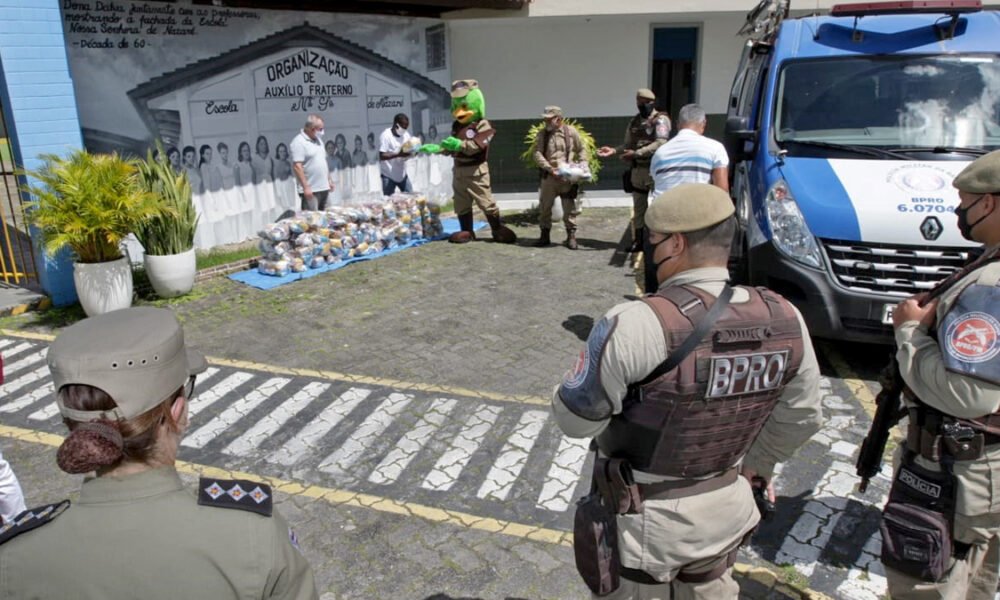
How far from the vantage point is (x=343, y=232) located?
954 centimetres

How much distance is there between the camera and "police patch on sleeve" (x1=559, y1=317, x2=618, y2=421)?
211 centimetres

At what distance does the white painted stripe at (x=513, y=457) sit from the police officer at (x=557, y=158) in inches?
208

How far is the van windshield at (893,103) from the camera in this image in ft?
18.4

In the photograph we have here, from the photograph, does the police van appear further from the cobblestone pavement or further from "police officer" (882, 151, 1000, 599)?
"police officer" (882, 151, 1000, 599)

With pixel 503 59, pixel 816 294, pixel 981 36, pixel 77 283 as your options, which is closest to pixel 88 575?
pixel 816 294


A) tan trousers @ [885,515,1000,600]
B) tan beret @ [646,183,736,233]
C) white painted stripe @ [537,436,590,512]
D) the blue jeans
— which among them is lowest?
white painted stripe @ [537,436,590,512]

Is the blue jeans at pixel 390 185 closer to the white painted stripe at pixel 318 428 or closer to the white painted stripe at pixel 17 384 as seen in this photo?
the white painted stripe at pixel 17 384

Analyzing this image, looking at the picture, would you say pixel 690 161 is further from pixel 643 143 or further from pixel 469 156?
pixel 469 156

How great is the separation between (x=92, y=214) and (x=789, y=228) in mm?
6181

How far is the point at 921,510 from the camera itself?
98.9 inches

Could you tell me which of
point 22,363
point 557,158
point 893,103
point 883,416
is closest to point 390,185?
point 557,158

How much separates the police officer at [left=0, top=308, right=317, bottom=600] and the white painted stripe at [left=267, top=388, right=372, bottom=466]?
3.04m

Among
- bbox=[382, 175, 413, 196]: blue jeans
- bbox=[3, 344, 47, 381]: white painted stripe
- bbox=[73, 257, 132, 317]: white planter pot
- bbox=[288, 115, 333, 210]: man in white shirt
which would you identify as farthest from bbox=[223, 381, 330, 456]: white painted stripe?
bbox=[382, 175, 413, 196]: blue jeans

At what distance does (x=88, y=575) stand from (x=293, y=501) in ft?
8.95
